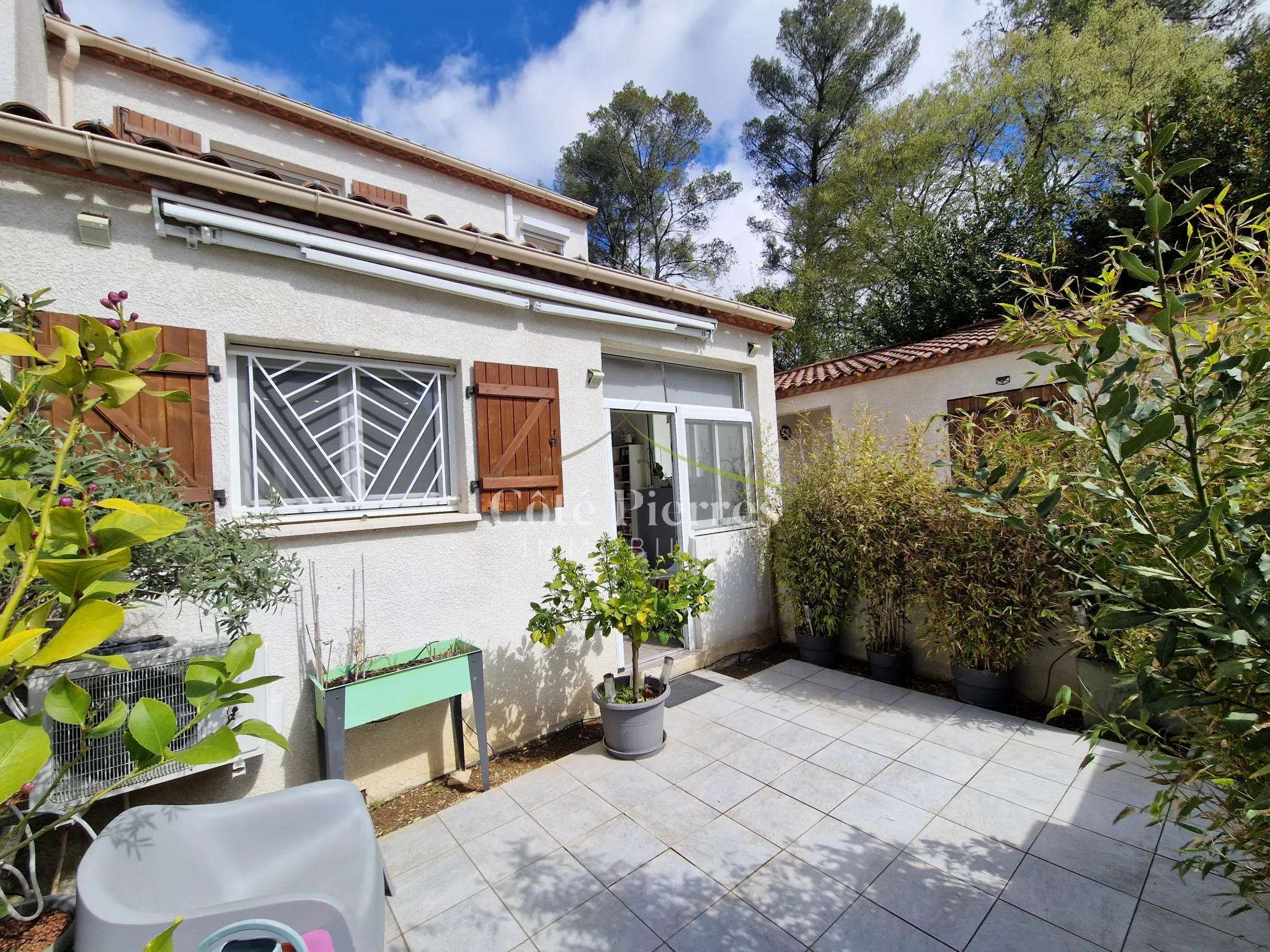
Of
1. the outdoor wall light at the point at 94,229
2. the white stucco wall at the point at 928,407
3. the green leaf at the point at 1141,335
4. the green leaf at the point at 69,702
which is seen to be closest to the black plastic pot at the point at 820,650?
the white stucco wall at the point at 928,407

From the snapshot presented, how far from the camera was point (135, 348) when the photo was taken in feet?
3.61

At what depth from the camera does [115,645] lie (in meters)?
3.14

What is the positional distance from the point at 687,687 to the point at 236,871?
4.40 m

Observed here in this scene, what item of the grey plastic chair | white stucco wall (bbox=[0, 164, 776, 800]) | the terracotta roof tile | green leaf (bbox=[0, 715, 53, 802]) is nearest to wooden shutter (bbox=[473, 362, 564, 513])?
white stucco wall (bbox=[0, 164, 776, 800])

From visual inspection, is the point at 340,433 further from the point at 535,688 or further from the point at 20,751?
the point at 20,751

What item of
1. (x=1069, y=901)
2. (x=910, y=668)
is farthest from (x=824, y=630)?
(x=1069, y=901)

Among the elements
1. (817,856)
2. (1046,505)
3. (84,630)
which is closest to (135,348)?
(84,630)

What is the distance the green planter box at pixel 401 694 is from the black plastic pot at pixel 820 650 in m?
4.08

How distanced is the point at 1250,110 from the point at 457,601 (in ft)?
54.9

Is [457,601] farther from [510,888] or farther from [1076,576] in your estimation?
[1076,576]

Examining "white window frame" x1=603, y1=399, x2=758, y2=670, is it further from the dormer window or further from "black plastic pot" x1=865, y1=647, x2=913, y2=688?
the dormer window

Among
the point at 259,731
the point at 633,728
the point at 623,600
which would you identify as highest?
the point at 259,731

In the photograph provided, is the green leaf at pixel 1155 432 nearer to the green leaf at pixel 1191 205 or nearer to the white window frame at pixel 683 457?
the green leaf at pixel 1191 205

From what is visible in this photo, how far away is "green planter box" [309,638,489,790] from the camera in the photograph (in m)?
3.64
